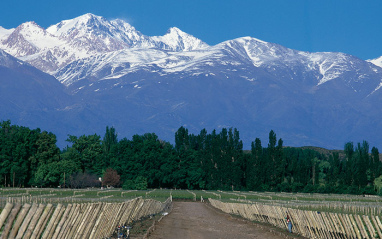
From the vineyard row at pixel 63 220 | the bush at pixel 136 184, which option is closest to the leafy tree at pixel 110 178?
the bush at pixel 136 184

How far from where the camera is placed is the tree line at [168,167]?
504ft

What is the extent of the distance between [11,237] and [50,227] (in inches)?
160

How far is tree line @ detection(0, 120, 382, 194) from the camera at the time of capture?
15350cm

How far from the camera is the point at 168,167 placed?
16688 cm

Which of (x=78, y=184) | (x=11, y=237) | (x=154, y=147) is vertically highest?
(x=154, y=147)

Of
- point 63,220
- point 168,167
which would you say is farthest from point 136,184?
point 63,220

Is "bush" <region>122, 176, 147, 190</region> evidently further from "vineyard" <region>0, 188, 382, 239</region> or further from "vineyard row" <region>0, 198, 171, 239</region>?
"vineyard row" <region>0, 198, 171, 239</region>

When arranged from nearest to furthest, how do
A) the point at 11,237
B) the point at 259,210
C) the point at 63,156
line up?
the point at 11,237 → the point at 259,210 → the point at 63,156

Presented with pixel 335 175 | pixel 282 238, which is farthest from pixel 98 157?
pixel 282 238

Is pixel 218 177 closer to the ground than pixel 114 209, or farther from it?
farther from it

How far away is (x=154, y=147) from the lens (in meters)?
172

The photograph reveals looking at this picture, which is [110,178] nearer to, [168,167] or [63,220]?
[168,167]

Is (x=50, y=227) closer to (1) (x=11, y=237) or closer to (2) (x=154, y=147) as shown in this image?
(1) (x=11, y=237)

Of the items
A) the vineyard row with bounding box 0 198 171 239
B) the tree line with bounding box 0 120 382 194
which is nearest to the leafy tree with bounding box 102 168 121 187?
the tree line with bounding box 0 120 382 194
